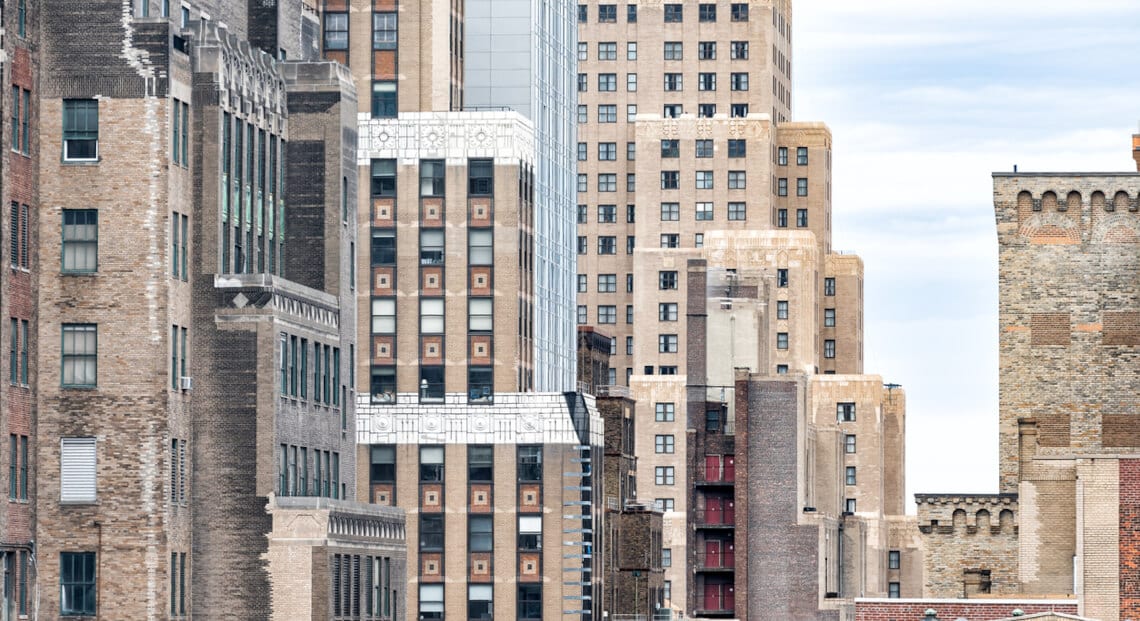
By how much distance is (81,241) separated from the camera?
114 m

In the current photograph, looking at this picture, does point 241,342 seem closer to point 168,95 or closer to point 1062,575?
point 168,95

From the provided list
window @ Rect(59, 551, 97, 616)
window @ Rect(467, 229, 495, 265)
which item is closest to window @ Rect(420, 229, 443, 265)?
window @ Rect(467, 229, 495, 265)

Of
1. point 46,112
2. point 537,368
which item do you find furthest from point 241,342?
point 537,368

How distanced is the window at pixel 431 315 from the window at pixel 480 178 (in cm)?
753

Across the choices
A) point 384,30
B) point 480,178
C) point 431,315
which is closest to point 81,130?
point 480,178

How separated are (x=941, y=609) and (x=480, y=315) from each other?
65.5 meters

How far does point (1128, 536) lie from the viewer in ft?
447

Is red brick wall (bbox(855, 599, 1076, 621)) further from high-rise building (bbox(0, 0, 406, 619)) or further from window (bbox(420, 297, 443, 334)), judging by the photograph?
window (bbox(420, 297, 443, 334))

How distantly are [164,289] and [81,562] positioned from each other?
→ 11.6 m

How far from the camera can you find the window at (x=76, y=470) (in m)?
113

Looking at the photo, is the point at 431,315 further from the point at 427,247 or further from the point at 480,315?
the point at 427,247

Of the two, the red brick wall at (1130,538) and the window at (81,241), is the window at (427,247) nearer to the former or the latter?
the red brick wall at (1130,538)

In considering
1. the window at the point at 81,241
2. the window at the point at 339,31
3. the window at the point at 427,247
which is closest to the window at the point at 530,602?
the window at the point at 427,247

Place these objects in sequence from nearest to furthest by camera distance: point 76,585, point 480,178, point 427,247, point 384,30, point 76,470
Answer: point 76,585
point 76,470
point 480,178
point 427,247
point 384,30
